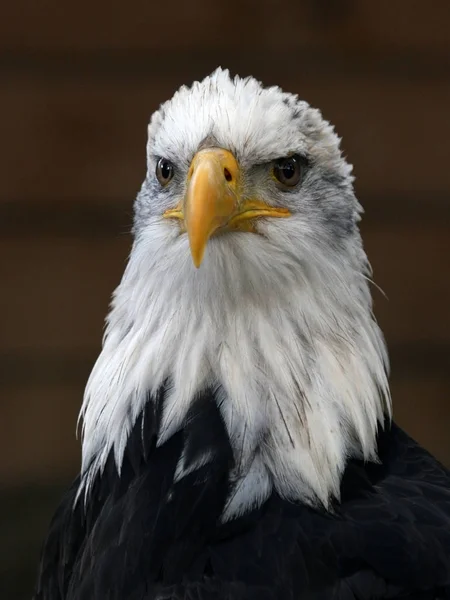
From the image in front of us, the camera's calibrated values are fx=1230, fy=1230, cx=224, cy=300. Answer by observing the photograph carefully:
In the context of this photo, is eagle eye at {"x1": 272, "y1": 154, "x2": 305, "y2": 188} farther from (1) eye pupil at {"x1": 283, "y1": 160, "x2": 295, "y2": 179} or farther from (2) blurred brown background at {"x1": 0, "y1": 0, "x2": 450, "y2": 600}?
(2) blurred brown background at {"x1": 0, "y1": 0, "x2": 450, "y2": 600}

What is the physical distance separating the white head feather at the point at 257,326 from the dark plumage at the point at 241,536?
1.3 inches

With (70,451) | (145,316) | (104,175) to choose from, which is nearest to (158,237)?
(145,316)

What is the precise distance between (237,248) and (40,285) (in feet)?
5.90

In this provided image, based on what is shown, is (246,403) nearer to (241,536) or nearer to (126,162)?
(241,536)

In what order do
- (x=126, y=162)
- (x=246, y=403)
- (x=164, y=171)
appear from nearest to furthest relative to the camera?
(x=246, y=403) → (x=164, y=171) → (x=126, y=162)

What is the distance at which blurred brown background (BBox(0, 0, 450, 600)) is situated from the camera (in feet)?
11.6

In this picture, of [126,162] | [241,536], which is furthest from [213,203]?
[126,162]

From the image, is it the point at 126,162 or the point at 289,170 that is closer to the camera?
the point at 289,170

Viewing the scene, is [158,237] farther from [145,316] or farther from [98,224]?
[98,224]

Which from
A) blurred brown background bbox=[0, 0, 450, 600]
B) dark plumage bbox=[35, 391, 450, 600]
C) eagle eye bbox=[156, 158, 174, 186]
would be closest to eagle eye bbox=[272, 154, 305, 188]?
eagle eye bbox=[156, 158, 174, 186]

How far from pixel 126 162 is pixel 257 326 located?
5.42ft

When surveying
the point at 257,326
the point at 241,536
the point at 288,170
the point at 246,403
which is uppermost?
the point at 288,170

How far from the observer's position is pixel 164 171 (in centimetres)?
212

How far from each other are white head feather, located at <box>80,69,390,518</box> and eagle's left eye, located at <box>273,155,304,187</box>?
0.05ft
